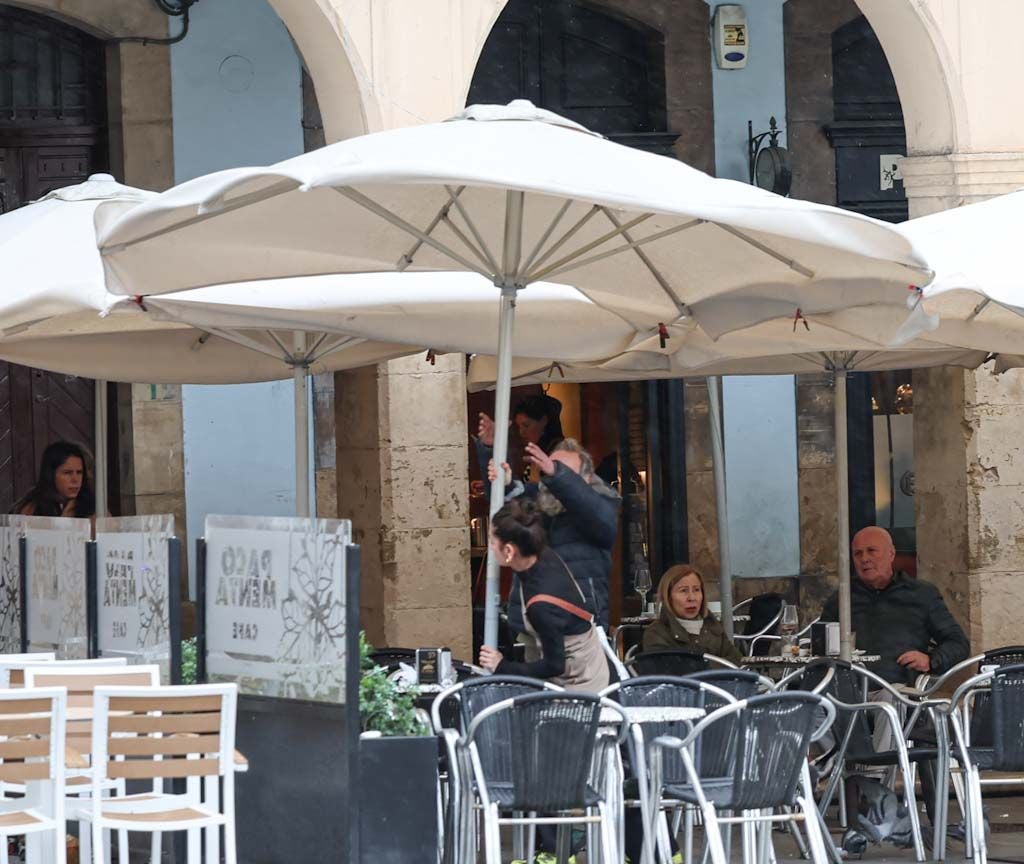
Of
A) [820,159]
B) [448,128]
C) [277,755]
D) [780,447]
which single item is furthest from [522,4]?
[277,755]

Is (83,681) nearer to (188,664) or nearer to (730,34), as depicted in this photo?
(188,664)

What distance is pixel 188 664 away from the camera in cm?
759

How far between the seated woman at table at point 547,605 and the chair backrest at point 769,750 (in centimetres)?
79

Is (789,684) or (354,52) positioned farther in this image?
(354,52)

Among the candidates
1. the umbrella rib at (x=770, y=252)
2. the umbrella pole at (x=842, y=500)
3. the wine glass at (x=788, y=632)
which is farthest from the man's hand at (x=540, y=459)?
the wine glass at (x=788, y=632)

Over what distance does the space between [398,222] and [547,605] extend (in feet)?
4.83

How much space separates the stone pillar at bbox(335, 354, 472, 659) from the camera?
10.7 m

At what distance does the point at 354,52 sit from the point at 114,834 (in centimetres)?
422

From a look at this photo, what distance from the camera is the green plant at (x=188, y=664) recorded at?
7.52 m

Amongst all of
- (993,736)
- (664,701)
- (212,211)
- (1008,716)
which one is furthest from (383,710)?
(993,736)

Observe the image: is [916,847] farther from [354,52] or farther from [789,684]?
[354,52]

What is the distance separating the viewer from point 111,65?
12945 millimetres

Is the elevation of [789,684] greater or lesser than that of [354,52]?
lesser

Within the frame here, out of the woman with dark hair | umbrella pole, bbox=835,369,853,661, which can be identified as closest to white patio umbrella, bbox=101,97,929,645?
umbrella pole, bbox=835,369,853,661
